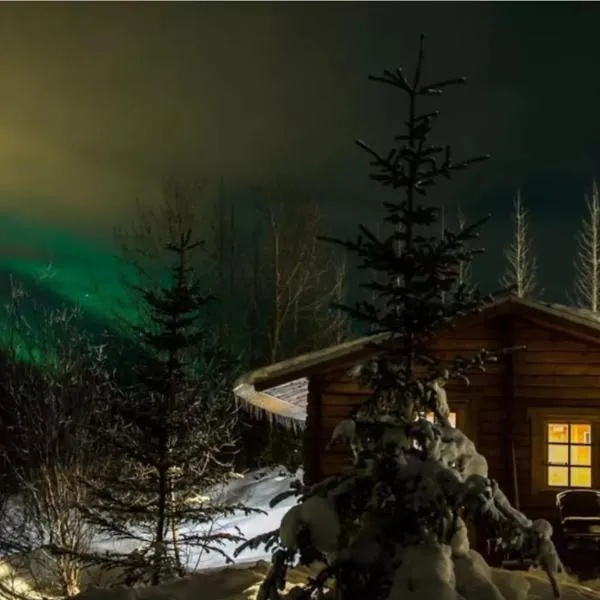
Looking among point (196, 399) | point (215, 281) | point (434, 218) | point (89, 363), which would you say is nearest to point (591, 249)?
point (215, 281)

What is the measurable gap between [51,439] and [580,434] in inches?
401

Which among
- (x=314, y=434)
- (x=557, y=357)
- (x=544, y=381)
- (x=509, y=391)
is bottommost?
(x=314, y=434)

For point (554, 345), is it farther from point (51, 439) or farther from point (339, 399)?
point (51, 439)

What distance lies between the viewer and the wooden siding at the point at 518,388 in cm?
1181

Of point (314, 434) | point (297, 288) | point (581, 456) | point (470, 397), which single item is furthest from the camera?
point (297, 288)

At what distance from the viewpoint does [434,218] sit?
6109mm

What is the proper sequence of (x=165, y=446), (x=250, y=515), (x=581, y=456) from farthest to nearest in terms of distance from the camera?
(x=250, y=515)
(x=581, y=456)
(x=165, y=446)

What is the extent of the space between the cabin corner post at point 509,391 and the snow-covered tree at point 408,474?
19.7 ft

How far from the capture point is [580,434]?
12.0 meters

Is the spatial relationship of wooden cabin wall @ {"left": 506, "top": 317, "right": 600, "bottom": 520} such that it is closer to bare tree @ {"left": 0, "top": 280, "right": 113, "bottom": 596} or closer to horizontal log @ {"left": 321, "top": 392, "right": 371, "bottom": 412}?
horizontal log @ {"left": 321, "top": 392, "right": 371, "bottom": 412}

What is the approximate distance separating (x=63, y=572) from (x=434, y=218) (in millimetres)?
11322

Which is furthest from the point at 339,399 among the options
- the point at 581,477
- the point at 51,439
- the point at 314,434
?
the point at 51,439

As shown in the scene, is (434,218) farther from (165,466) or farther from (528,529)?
(165,466)

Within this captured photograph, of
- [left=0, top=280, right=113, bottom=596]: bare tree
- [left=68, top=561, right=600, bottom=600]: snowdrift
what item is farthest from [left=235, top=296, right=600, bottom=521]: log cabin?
[left=0, top=280, right=113, bottom=596]: bare tree
